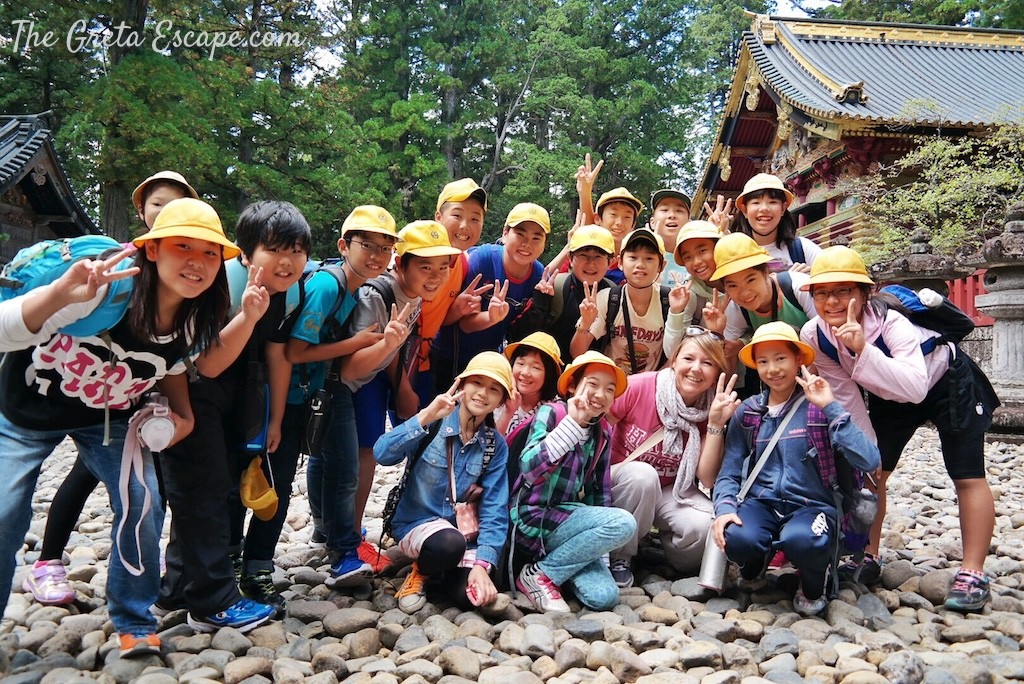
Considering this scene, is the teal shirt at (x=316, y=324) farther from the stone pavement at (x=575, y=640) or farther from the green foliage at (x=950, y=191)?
the green foliage at (x=950, y=191)

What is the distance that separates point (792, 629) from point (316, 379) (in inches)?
86.0

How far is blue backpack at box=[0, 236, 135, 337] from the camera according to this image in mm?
2328

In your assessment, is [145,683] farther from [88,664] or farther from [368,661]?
[368,661]

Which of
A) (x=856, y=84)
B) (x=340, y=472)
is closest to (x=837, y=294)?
(x=340, y=472)

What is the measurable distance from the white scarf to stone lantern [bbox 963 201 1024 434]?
5.00 meters

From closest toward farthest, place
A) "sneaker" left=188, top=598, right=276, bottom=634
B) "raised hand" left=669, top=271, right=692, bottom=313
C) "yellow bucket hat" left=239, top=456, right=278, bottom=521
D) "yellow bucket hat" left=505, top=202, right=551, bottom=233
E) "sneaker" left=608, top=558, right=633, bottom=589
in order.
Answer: "sneaker" left=188, top=598, right=276, bottom=634, "yellow bucket hat" left=239, top=456, right=278, bottom=521, "sneaker" left=608, top=558, right=633, bottom=589, "raised hand" left=669, top=271, right=692, bottom=313, "yellow bucket hat" left=505, top=202, right=551, bottom=233

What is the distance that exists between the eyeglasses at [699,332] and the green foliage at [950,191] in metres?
7.14

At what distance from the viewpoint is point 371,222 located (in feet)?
10.5

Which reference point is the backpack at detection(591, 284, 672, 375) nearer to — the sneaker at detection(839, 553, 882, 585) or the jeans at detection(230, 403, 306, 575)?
the sneaker at detection(839, 553, 882, 585)

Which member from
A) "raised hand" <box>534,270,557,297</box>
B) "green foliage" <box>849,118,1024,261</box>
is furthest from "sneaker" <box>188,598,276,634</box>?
"green foliage" <box>849,118,1024,261</box>

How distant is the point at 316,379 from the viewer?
329 centimetres

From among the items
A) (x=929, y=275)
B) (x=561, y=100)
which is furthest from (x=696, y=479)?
(x=561, y=100)

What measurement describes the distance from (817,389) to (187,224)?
244 centimetres

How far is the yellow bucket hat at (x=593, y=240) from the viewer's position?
13.1 feet
